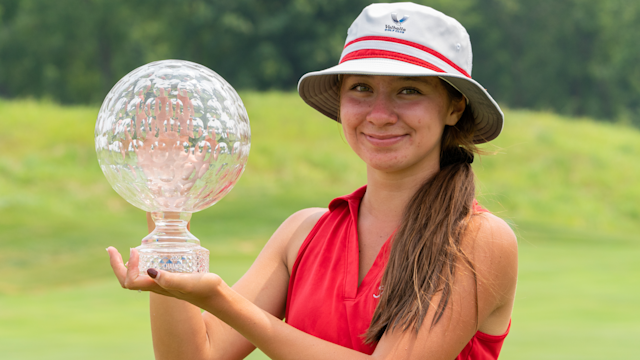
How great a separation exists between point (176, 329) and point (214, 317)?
0.20 meters

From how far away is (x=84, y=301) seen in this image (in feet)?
24.7

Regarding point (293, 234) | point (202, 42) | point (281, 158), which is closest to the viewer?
point (293, 234)

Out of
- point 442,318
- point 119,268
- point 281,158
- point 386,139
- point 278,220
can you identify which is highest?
point 386,139

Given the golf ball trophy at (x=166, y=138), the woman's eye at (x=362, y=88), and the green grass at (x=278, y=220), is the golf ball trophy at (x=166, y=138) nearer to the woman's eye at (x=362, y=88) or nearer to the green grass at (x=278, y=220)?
the woman's eye at (x=362, y=88)

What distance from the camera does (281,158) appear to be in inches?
738

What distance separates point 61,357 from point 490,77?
37.5 meters

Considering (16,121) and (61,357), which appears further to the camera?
(16,121)

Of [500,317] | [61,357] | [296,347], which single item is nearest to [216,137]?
[296,347]

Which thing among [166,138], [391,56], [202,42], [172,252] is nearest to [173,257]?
[172,252]

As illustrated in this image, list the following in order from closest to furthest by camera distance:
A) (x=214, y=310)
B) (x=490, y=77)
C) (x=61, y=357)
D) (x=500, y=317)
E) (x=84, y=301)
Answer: (x=214, y=310) < (x=500, y=317) < (x=61, y=357) < (x=84, y=301) < (x=490, y=77)

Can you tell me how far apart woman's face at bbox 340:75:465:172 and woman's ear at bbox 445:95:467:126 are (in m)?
0.03

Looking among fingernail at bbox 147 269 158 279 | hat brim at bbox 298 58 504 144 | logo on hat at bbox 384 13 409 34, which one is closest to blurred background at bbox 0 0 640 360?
hat brim at bbox 298 58 504 144

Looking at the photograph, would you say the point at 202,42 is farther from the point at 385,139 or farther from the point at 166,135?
the point at 166,135

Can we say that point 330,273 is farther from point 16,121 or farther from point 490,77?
point 490,77
